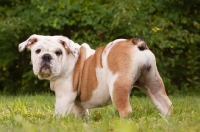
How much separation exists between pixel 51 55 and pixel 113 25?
553 cm

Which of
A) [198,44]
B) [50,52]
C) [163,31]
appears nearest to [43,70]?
[50,52]

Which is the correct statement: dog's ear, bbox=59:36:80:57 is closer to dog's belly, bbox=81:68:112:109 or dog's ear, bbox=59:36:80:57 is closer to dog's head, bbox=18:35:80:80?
dog's head, bbox=18:35:80:80

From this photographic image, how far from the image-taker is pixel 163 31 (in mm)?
12078

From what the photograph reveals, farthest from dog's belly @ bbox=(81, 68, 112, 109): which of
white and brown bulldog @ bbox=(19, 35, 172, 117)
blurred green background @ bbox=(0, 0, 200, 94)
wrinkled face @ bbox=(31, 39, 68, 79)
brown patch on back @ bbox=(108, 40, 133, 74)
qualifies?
blurred green background @ bbox=(0, 0, 200, 94)

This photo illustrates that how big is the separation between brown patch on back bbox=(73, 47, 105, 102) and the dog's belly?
0.05 meters

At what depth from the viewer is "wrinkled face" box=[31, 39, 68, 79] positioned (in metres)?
5.97

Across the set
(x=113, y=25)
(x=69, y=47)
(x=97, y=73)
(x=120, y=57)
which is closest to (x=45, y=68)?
(x=69, y=47)

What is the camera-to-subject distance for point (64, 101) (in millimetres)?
5906

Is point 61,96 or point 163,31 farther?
point 163,31

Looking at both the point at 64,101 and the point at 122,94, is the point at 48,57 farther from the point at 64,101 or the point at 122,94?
the point at 122,94

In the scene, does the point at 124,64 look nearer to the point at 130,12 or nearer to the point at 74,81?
the point at 74,81

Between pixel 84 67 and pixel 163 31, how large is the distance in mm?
6248

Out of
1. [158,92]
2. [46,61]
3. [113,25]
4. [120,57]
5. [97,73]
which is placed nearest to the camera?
[120,57]

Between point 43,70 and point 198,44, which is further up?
point 43,70
